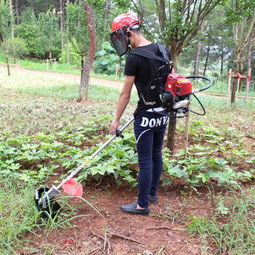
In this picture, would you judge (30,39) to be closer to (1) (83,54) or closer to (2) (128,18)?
(1) (83,54)

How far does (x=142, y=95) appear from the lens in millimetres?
2434

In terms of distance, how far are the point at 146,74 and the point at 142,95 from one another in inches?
7.9


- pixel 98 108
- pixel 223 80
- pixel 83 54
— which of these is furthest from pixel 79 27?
pixel 223 80

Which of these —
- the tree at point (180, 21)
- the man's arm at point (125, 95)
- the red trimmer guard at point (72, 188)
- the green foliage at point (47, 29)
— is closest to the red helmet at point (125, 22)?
the man's arm at point (125, 95)

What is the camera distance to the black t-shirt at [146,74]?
2.26m

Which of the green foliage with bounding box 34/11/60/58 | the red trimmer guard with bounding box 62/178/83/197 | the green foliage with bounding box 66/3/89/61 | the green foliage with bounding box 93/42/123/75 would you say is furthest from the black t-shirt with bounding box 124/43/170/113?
the green foliage with bounding box 34/11/60/58

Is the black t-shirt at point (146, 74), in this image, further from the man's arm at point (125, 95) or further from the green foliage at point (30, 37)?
the green foliage at point (30, 37)

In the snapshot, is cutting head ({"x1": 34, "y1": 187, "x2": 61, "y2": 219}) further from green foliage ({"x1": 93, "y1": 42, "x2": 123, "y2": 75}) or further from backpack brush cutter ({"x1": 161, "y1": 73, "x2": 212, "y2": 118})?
green foliage ({"x1": 93, "y1": 42, "x2": 123, "y2": 75})

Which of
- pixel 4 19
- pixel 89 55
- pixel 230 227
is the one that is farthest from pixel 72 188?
pixel 4 19

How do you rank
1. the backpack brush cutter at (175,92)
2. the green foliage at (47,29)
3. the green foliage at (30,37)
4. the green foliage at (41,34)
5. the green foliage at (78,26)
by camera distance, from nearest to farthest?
the backpack brush cutter at (175,92) → the green foliage at (78,26) → the green foliage at (47,29) → the green foliage at (41,34) → the green foliage at (30,37)

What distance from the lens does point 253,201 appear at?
2693 mm

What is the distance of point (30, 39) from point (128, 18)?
27480 mm

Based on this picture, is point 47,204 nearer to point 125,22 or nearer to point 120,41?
point 120,41

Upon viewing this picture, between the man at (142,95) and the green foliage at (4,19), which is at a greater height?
the green foliage at (4,19)
